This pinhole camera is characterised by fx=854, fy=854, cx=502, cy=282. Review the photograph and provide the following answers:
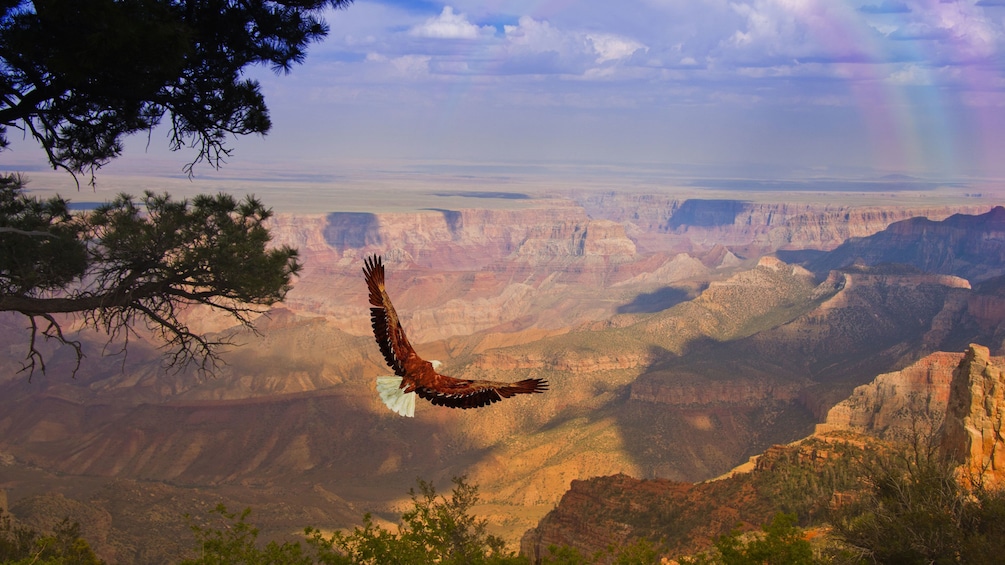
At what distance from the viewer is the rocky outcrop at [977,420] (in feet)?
97.8

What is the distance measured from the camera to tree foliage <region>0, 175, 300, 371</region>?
2002 centimetres

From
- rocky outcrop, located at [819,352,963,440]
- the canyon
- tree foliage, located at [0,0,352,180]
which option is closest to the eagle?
tree foliage, located at [0,0,352,180]

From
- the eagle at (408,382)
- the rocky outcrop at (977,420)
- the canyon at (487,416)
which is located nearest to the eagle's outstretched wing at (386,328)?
the eagle at (408,382)

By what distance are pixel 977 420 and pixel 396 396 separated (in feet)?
90.0

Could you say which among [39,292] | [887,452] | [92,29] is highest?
[92,29]

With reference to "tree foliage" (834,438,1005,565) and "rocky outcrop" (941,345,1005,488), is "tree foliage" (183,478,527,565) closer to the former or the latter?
"tree foliage" (834,438,1005,565)

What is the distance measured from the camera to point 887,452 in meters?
43.4

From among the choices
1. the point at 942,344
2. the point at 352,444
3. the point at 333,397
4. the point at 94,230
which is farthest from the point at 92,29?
the point at 942,344

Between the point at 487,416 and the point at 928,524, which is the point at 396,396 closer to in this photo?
the point at 928,524

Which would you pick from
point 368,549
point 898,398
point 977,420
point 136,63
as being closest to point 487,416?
point 898,398

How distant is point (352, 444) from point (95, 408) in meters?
36.7

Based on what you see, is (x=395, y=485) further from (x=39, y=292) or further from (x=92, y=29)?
(x=92, y=29)

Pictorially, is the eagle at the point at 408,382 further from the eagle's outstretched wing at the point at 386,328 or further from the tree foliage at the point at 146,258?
the tree foliage at the point at 146,258

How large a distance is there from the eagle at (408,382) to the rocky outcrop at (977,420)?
23650mm
